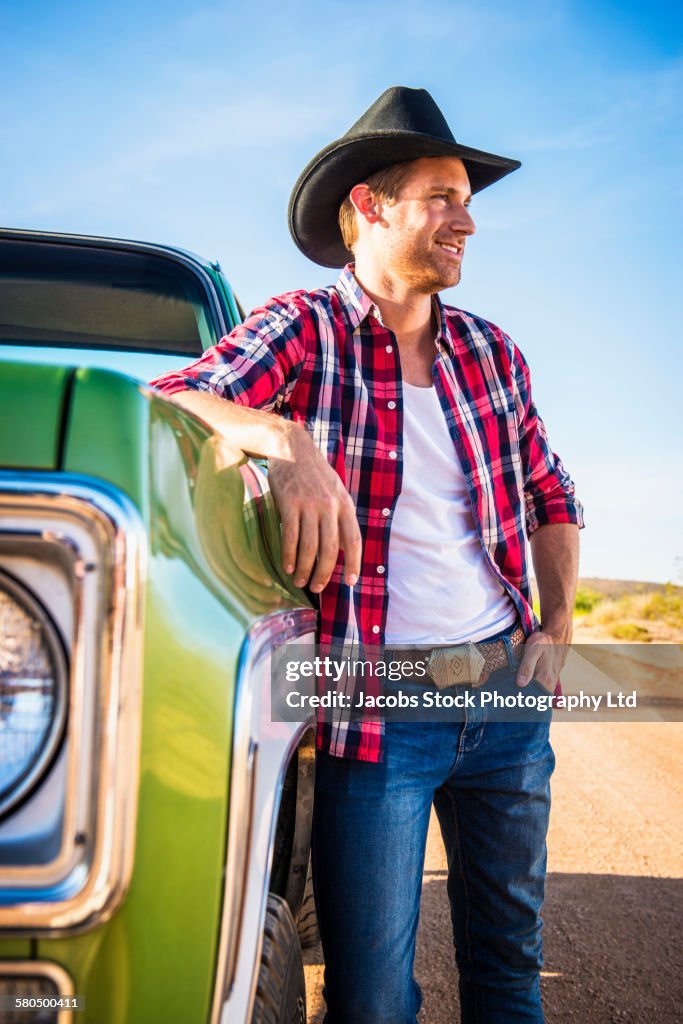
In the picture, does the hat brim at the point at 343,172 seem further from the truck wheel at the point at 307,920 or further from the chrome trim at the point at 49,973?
the chrome trim at the point at 49,973

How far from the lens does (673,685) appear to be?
8.38 meters

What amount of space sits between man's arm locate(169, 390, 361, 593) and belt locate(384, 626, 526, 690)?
0.45m

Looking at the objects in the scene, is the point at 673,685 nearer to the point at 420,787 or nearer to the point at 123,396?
the point at 420,787

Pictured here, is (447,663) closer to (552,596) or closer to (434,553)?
(434,553)

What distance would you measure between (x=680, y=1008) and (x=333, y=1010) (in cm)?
147

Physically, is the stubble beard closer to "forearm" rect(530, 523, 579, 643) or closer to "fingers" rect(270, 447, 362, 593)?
"forearm" rect(530, 523, 579, 643)

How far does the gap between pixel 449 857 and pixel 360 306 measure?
140cm

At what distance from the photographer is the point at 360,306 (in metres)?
2.08

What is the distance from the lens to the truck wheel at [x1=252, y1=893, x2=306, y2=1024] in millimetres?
1155

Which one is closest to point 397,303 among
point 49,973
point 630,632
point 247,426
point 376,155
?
point 376,155

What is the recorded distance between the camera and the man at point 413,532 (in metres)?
1.75

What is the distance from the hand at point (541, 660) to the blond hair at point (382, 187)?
3.94 feet

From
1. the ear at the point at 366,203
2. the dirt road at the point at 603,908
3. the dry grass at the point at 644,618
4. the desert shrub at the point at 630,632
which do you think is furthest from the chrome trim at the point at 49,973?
the dry grass at the point at 644,618

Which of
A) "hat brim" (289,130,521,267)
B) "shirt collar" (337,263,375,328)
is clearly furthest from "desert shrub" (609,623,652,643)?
"shirt collar" (337,263,375,328)
